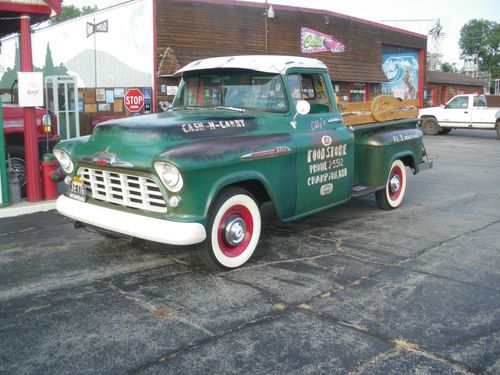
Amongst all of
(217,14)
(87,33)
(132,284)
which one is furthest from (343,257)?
(87,33)

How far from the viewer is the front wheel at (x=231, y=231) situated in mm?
4684

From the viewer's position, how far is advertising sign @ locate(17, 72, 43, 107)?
7.74m

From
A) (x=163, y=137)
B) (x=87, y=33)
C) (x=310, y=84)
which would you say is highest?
(x=87, y=33)

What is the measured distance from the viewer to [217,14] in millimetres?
18672

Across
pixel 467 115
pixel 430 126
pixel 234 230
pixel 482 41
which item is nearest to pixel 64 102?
pixel 234 230

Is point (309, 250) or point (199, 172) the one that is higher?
point (199, 172)

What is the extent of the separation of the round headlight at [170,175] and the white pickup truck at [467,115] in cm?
1970

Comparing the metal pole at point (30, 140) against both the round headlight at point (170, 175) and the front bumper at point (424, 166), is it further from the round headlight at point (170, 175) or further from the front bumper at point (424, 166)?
the front bumper at point (424, 166)

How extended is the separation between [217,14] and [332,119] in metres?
13.7

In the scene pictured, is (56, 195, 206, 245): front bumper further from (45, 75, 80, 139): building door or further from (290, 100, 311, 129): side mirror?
(45, 75, 80, 139): building door

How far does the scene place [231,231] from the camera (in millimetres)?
4879

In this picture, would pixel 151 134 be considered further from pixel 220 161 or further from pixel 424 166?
pixel 424 166

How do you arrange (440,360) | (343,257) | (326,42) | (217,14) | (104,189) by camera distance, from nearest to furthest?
(440,360)
(104,189)
(343,257)
(217,14)
(326,42)

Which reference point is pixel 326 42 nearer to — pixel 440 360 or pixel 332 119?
pixel 332 119
